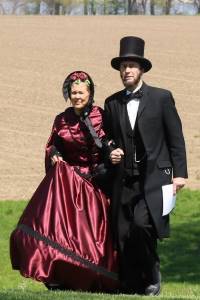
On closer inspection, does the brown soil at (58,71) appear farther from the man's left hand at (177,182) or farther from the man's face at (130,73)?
the man's left hand at (177,182)

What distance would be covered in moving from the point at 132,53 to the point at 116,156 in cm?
85

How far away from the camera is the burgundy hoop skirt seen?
7203 millimetres

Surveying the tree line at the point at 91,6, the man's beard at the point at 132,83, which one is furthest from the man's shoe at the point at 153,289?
the tree line at the point at 91,6

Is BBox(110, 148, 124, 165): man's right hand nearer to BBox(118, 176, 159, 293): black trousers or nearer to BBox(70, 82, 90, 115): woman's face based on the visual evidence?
BBox(118, 176, 159, 293): black trousers

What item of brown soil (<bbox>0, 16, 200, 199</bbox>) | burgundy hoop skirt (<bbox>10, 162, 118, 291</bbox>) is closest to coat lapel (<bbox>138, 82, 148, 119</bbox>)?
burgundy hoop skirt (<bbox>10, 162, 118, 291</bbox>)

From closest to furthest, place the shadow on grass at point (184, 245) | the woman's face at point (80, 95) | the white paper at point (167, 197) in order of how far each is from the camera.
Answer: the white paper at point (167, 197), the woman's face at point (80, 95), the shadow on grass at point (184, 245)

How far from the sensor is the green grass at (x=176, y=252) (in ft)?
35.1

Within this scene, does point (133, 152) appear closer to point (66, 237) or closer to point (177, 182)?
point (177, 182)

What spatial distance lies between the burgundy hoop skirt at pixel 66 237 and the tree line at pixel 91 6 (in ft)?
316

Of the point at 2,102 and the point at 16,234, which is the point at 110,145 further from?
the point at 2,102

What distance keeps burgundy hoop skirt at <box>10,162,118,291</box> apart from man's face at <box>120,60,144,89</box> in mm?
797

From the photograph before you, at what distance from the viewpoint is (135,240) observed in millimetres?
7258

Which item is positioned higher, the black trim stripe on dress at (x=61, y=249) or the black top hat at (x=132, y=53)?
the black top hat at (x=132, y=53)

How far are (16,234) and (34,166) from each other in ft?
41.4
